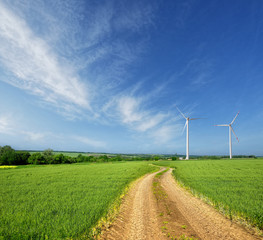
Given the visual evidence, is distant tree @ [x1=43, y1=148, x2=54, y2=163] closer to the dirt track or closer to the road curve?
the dirt track

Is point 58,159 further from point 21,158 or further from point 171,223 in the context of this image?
point 171,223

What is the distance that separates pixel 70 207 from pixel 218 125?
114 meters

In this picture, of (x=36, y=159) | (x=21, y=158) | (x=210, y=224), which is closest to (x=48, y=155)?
(x=36, y=159)

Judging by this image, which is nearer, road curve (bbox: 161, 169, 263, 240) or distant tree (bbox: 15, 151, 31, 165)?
road curve (bbox: 161, 169, 263, 240)

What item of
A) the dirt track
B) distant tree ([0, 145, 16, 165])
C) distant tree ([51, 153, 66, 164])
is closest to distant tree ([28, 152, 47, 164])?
distant tree ([51, 153, 66, 164])

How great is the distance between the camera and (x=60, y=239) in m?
6.86

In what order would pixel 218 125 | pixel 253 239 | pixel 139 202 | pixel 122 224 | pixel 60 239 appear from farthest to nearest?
pixel 218 125 → pixel 139 202 → pixel 122 224 → pixel 253 239 → pixel 60 239

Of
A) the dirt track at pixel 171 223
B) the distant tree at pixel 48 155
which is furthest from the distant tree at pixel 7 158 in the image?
the dirt track at pixel 171 223

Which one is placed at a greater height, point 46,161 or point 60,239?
point 60,239

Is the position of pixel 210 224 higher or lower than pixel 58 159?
higher

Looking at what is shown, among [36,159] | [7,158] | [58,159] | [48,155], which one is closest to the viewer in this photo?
[7,158]

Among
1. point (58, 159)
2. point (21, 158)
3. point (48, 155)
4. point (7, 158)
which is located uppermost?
point (48, 155)

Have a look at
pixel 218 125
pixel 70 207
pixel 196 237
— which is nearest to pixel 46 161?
pixel 70 207

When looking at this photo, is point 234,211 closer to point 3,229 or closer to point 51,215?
point 51,215
